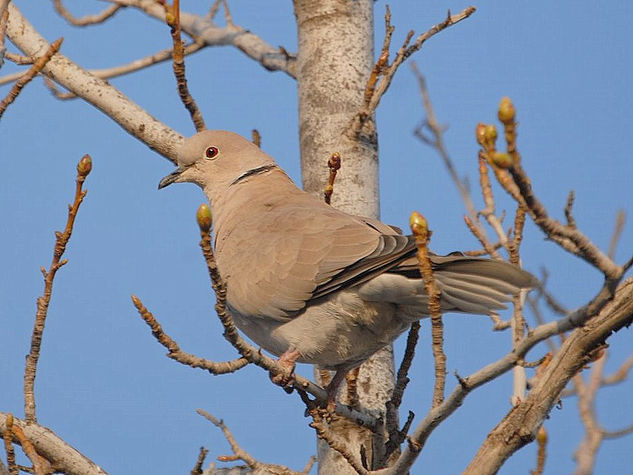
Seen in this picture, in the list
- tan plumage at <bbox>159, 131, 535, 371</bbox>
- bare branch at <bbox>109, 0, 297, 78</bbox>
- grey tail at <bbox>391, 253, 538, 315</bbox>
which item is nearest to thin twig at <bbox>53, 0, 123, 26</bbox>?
bare branch at <bbox>109, 0, 297, 78</bbox>

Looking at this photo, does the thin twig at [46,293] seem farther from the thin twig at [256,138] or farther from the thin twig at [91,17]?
the thin twig at [91,17]

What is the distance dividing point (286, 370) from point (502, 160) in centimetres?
164

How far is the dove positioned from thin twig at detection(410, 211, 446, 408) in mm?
421

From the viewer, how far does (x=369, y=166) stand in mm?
4316

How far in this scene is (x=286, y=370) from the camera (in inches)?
126

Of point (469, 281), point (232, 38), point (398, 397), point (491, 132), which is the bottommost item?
point (491, 132)

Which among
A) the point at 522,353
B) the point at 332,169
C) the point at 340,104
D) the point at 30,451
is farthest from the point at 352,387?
the point at 522,353

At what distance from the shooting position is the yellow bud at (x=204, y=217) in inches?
90.5

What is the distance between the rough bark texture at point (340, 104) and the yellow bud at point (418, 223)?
1.70 m

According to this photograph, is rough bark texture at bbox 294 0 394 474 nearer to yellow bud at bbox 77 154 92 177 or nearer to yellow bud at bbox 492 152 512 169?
yellow bud at bbox 77 154 92 177

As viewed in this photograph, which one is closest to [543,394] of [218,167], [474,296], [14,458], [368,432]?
[474,296]

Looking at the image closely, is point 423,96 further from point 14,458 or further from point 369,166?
point 14,458

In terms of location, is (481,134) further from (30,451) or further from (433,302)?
(30,451)

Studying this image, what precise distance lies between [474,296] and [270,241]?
3.36 feet
